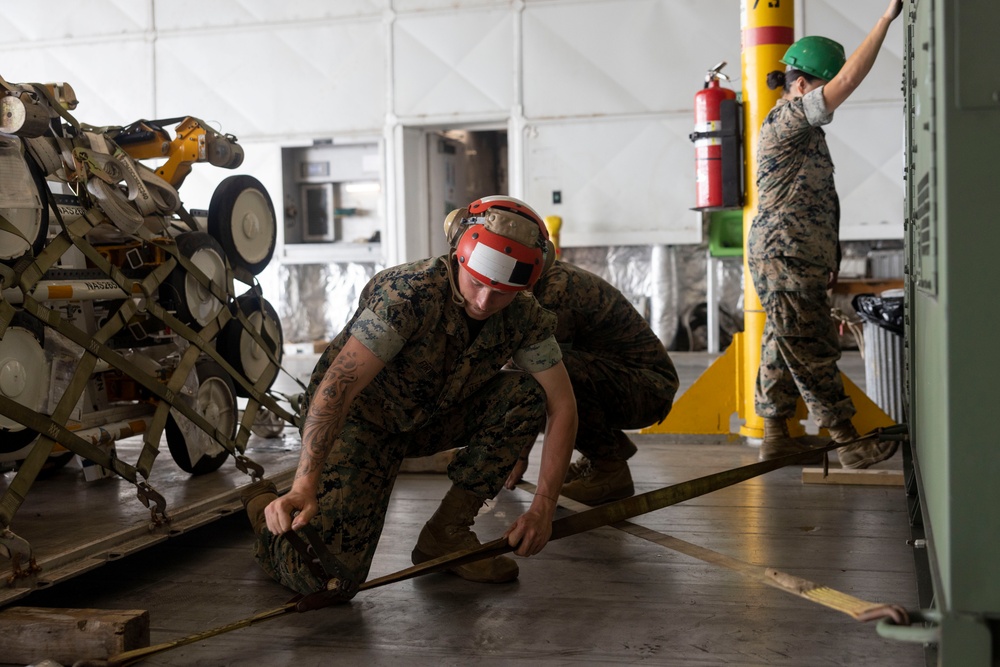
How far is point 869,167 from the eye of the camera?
8.85 metres

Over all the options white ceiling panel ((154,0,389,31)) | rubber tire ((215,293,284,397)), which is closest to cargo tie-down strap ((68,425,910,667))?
rubber tire ((215,293,284,397))

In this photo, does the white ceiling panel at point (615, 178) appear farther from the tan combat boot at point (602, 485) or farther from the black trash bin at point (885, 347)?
the tan combat boot at point (602, 485)

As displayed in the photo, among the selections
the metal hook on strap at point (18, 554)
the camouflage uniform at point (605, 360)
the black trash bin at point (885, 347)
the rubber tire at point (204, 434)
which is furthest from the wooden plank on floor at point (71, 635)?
the black trash bin at point (885, 347)

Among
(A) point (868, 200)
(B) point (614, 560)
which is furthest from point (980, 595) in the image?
(A) point (868, 200)

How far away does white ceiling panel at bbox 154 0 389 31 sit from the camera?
9.95 m

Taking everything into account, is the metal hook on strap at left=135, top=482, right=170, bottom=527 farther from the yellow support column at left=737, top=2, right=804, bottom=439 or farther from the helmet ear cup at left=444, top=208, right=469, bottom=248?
the yellow support column at left=737, top=2, right=804, bottom=439

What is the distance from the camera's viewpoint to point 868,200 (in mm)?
8875

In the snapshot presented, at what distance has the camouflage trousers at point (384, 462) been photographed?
2.82 m

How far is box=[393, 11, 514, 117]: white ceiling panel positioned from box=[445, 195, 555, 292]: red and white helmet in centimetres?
725

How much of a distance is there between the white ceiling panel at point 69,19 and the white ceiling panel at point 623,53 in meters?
4.23

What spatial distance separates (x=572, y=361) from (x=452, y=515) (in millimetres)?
814

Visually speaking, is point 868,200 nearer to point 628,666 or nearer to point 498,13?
point 498,13

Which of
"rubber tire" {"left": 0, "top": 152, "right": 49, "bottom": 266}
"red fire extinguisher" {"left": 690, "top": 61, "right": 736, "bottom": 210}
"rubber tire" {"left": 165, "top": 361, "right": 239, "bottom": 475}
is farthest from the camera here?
"red fire extinguisher" {"left": 690, "top": 61, "right": 736, "bottom": 210}

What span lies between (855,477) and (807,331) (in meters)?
0.65
